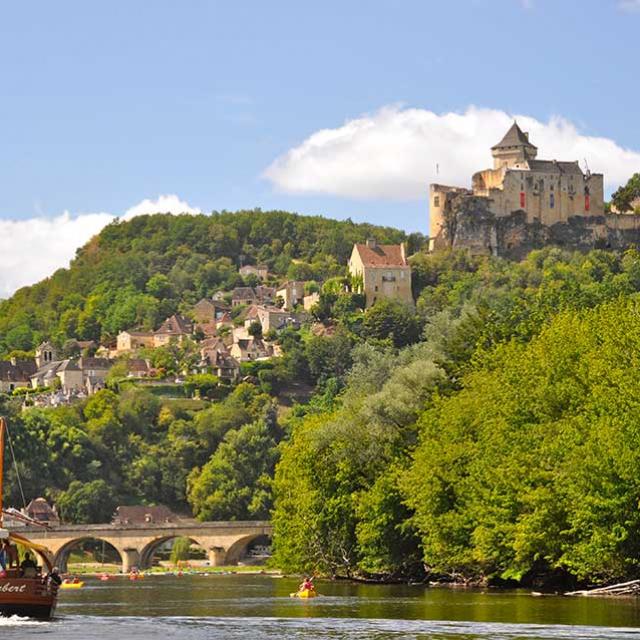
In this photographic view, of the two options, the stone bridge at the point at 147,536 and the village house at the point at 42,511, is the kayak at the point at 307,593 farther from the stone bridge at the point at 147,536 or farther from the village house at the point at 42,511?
the village house at the point at 42,511

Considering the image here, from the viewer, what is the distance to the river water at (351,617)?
2248 inches

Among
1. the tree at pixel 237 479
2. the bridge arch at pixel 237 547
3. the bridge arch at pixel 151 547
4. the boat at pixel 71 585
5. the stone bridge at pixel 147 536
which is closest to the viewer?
the boat at pixel 71 585

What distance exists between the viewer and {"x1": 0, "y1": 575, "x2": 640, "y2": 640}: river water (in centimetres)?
5709

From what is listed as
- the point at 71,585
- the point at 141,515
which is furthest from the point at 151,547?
the point at 71,585

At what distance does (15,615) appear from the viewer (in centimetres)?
6469

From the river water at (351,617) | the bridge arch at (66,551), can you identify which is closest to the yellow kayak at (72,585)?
the river water at (351,617)

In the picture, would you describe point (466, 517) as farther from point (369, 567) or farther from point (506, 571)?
point (369, 567)

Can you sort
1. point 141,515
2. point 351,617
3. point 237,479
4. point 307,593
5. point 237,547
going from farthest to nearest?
point 237,479
point 141,515
point 237,547
point 307,593
point 351,617

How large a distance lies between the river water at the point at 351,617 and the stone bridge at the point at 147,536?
165ft

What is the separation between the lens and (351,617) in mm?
65000

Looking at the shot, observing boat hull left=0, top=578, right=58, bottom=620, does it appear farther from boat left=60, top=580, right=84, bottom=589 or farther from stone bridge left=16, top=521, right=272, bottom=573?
stone bridge left=16, top=521, right=272, bottom=573

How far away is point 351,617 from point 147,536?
75.3 meters

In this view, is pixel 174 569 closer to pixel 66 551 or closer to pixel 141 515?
pixel 66 551

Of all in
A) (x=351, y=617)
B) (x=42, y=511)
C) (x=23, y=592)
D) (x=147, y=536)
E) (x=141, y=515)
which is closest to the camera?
(x=23, y=592)
